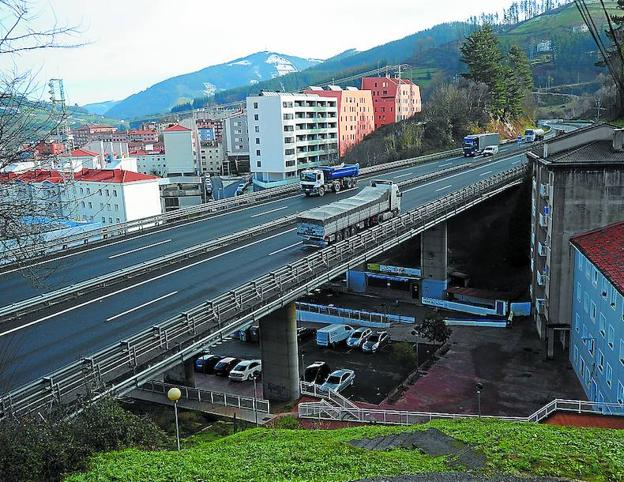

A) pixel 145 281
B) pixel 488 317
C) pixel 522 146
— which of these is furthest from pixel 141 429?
pixel 522 146

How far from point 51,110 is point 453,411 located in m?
27.2

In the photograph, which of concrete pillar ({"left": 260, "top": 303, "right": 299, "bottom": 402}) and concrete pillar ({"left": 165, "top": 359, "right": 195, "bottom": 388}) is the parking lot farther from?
concrete pillar ({"left": 260, "top": 303, "right": 299, "bottom": 402})

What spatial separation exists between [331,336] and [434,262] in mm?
15341

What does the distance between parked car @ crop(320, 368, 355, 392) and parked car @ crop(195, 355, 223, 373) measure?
8210mm

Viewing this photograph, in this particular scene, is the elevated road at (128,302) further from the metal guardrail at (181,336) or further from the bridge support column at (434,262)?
the bridge support column at (434,262)

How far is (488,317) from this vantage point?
47.2 m

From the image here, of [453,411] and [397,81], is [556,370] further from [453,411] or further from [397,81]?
[397,81]

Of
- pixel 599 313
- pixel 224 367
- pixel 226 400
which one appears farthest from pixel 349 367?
pixel 599 313

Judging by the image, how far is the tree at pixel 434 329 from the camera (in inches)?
1608

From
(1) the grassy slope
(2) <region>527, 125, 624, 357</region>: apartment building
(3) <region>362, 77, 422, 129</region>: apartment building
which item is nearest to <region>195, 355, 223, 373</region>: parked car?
(2) <region>527, 125, 624, 357</region>: apartment building

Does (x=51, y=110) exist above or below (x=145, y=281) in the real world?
above

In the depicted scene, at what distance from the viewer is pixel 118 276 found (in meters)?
28.3

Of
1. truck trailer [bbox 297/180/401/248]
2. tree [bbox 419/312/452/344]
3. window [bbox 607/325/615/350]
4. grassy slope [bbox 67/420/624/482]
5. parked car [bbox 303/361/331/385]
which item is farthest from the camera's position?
tree [bbox 419/312/452/344]

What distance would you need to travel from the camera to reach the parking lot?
34.1m
